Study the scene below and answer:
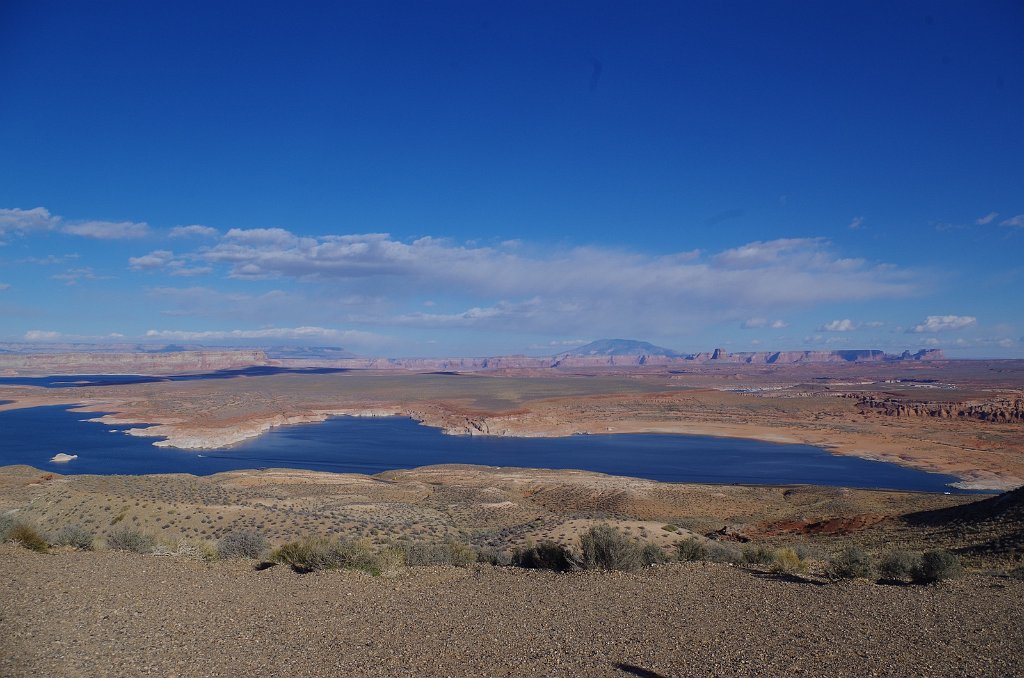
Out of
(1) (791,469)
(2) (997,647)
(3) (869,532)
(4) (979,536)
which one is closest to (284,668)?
(2) (997,647)

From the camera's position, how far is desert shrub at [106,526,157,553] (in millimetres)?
12430

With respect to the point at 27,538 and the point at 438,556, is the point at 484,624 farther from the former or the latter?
the point at 27,538

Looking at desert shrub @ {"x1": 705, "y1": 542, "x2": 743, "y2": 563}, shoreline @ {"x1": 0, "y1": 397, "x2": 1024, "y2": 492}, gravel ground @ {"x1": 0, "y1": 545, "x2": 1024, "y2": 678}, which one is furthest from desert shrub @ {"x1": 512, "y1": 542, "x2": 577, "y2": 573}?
shoreline @ {"x1": 0, "y1": 397, "x2": 1024, "y2": 492}

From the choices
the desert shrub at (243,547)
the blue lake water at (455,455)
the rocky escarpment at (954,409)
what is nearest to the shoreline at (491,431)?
the blue lake water at (455,455)

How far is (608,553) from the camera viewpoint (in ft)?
36.7

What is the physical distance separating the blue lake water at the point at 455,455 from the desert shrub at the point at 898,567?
34116 millimetres

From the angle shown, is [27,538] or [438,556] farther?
[438,556]

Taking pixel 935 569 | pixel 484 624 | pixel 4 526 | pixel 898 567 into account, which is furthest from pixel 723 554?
pixel 4 526

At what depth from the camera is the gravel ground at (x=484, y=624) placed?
648 centimetres

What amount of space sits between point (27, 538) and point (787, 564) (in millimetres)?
13527

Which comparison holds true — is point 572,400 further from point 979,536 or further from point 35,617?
point 35,617

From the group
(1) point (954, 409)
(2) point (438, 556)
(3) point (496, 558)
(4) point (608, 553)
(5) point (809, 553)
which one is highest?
(4) point (608, 553)

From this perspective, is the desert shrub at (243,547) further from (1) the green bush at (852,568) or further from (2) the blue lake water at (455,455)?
(2) the blue lake water at (455,455)

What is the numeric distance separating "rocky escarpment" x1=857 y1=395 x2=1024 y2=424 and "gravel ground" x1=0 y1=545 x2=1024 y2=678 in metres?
76.6
